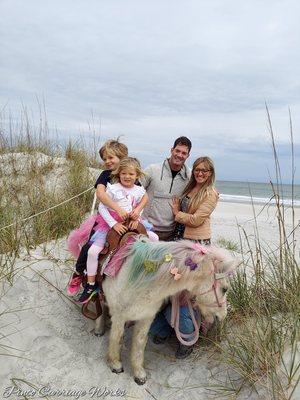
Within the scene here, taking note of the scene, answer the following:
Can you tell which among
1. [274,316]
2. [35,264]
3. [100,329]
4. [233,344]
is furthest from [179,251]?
[35,264]

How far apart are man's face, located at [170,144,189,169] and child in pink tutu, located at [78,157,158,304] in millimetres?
688

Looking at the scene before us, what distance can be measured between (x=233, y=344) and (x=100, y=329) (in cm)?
135

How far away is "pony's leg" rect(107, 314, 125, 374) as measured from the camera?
10.00ft

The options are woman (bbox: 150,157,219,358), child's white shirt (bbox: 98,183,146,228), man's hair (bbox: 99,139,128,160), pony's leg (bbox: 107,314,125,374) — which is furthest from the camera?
man's hair (bbox: 99,139,128,160)

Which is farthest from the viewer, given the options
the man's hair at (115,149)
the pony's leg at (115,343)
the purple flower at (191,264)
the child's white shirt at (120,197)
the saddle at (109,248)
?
the man's hair at (115,149)

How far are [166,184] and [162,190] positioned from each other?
0.09 m

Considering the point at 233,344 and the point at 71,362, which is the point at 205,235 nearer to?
the point at 233,344

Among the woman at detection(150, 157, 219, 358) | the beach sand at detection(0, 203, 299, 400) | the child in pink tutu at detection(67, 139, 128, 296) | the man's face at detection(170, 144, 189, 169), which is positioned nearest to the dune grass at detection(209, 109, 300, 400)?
the beach sand at detection(0, 203, 299, 400)

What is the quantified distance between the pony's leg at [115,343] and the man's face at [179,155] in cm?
184

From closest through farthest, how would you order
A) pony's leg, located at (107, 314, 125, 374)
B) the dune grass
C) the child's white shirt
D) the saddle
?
the dune grass, pony's leg, located at (107, 314, 125, 374), the saddle, the child's white shirt

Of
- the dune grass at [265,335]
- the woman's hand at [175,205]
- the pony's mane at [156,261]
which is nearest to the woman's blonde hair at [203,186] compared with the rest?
the woman's hand at [175,205]

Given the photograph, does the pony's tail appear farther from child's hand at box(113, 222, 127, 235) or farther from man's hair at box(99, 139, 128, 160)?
man's hair at box(99, 139, 128, 160)

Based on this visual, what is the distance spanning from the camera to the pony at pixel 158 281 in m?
2.85

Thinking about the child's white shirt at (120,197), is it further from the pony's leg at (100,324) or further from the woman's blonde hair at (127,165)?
the pony's leg at (100,324)
